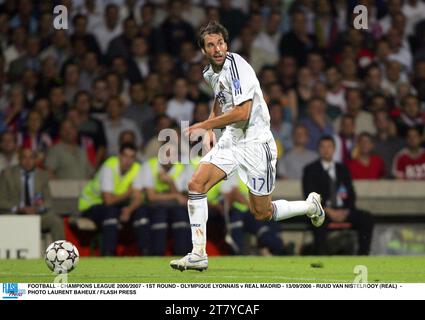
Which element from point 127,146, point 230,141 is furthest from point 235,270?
point 127,146

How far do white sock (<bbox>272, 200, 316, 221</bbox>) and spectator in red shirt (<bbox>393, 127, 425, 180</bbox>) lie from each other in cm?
518

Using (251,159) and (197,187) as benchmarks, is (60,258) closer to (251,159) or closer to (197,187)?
(197,187)

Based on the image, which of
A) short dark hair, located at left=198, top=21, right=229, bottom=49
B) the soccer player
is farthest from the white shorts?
short dark hair, located at left=198, top=21, right=229, bottom=49

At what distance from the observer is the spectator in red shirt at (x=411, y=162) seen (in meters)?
16.3

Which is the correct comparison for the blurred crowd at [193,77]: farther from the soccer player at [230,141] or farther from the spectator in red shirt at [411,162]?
the soccer player at [230,141]

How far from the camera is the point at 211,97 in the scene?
16828 mm

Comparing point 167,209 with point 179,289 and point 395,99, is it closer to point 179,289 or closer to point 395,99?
point 395,99

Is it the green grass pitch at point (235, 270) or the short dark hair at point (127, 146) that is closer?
the green grass pitch at point (235, 270)

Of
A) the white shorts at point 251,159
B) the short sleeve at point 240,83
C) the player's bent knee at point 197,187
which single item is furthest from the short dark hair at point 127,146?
the short sleeve at point 240,83

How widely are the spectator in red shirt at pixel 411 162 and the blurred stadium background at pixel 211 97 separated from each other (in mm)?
14

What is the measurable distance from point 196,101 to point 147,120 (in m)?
0.77

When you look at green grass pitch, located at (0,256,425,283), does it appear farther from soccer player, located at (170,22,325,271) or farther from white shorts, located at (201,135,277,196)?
white shorts, located at (201,135,277,196)

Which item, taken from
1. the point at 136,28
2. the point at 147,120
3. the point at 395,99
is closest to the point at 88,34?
the point at 136,28

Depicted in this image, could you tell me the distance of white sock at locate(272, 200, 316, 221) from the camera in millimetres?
11266
